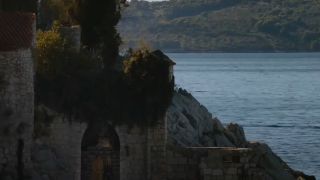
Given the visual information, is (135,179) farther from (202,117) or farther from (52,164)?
(202,117)

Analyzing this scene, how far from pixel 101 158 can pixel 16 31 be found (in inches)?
241

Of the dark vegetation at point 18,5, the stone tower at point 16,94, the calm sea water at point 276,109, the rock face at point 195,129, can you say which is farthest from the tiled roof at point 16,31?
the calm sea water at point 276,109

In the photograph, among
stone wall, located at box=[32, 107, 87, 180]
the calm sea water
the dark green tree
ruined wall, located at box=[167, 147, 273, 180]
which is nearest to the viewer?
ruined wall, located at box=[167, 147, 273, 180]

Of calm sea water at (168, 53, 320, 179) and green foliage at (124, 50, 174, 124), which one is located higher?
green foliage at (124, 50, 174, 124)

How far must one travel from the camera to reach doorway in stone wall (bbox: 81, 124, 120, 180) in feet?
99.5

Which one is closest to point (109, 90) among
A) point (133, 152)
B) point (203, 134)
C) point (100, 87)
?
point (100, 87)

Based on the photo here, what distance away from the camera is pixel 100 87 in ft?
96.8

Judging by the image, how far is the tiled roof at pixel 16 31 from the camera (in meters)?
26.0

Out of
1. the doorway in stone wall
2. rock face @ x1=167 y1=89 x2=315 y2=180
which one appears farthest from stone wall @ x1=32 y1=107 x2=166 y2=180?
the doorway in stone wall

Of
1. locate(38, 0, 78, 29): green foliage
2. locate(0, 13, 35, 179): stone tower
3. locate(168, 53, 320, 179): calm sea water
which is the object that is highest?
locate(38, 0, 78, 29): green foliage

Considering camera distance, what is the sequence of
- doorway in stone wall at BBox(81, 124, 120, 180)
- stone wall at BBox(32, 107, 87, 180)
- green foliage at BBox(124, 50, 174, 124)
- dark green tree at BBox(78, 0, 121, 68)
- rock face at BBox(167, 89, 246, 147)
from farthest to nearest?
rock face at BBox(167, 89, 246, 147) → dark green tree at BBox(78, 0, 121, 68) → doorway in stone wall at BBox(81, 124, 120, 180) → green foliage at BBox(124, 50, 174, 124) → stone wall at BBox(32, 107, 87, 180)

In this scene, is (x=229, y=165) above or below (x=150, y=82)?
below

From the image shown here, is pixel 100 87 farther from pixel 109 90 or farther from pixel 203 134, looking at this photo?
pixel 203 134

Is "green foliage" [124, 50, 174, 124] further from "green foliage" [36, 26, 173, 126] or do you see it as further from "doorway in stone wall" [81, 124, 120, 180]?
"doorway in stone wall" [81, 124, 120, 180]
